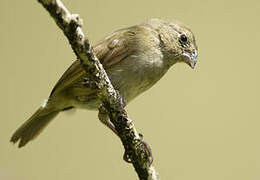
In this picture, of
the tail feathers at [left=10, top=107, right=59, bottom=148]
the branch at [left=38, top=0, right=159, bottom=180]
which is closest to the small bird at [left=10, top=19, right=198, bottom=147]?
the tail feathers at [left=10, top=107, right=59, bottom=148]

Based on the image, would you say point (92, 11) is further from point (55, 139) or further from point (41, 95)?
Answer: point (55, 139)

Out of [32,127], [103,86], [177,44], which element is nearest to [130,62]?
[177,44]

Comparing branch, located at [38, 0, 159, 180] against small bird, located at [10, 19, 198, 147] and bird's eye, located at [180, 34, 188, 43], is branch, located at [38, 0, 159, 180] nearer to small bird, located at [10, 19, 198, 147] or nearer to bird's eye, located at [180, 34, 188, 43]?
small bird, located at [10, 19, 198, 147]

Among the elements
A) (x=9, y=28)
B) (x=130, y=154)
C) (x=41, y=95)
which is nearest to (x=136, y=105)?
(x=41, y=95)

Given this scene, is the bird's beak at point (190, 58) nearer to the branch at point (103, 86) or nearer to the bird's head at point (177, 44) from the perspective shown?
the bird's head at point (177, 44)

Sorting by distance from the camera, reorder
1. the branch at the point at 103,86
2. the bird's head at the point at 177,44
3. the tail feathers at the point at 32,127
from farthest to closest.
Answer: the tail feathers at the point at 32,127
the bird's head at the point at 177,44
the branch at the point at 103,86

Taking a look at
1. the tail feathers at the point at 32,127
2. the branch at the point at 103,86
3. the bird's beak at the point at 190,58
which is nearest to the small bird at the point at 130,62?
the bird's beak at the point at 190,58

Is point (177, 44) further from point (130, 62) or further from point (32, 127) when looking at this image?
point (32, 127)
